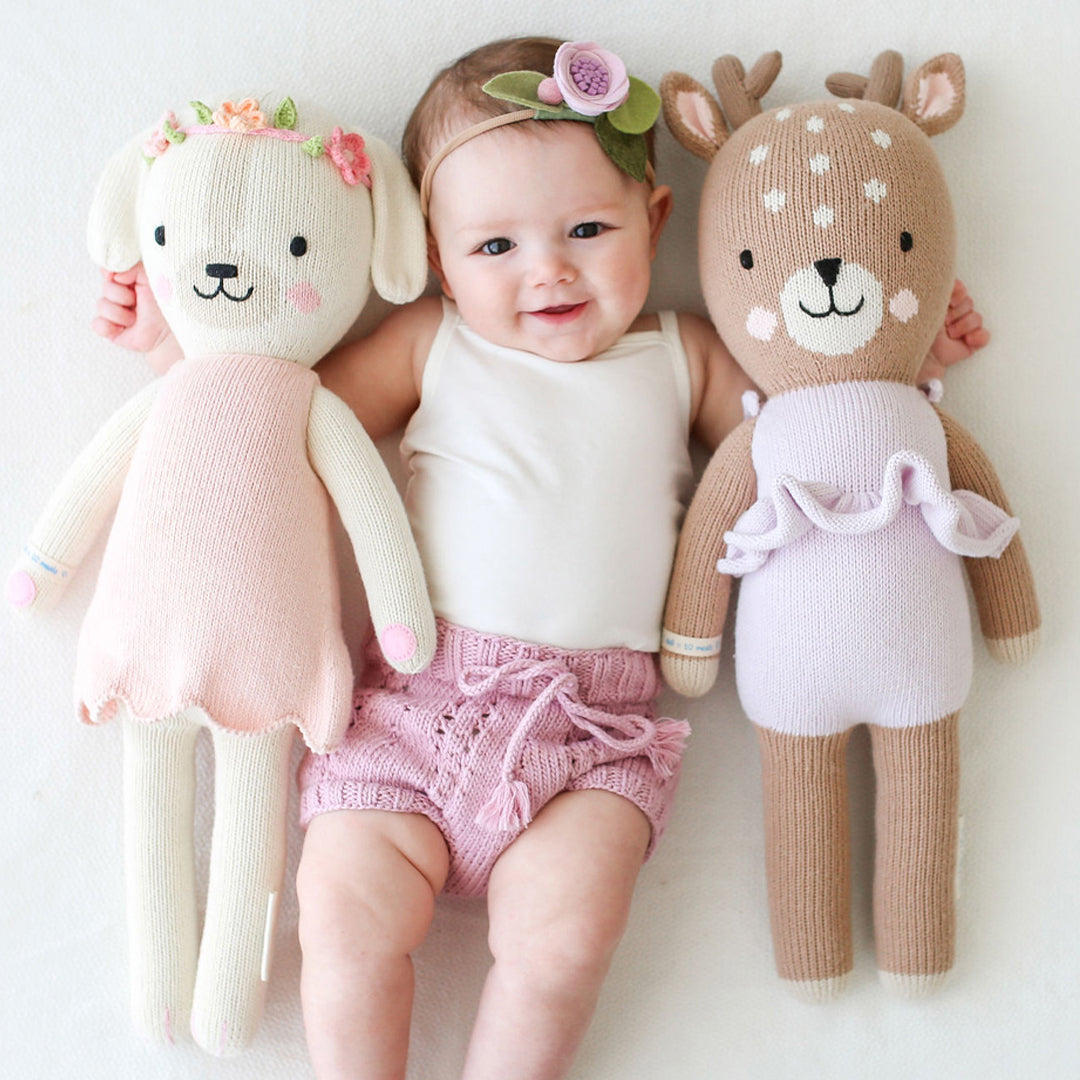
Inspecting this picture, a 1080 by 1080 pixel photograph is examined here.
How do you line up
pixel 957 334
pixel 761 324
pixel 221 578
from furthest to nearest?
1. pixel 957 334
2. pixel 761 324
3. pixel 221 578

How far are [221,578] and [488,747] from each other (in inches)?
12.0

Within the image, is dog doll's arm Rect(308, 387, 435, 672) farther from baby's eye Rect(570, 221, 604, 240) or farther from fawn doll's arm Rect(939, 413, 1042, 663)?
fawn doll's arm Rect(939, 413, 1042, 663)

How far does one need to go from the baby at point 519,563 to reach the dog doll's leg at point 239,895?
0.05m

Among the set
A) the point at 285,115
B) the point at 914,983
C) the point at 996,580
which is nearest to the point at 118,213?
the point at 285,115

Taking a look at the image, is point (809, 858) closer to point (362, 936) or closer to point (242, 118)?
point (362, 936)

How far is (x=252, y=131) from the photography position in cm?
112

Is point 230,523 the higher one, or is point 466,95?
point 466,95

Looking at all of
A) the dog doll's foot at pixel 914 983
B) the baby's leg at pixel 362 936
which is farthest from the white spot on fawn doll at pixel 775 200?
the dog doll's foot at pixel 914 983

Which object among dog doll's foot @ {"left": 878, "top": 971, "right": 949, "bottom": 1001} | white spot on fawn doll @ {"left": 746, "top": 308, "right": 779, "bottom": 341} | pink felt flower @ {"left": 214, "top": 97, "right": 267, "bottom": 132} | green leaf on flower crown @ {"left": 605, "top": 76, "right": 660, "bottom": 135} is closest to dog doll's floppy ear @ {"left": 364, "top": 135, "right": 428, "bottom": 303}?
pink felt flower @ {"left": 214, "top": 97, "right": 267, "bottom": 132}

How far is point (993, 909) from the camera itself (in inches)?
50.4

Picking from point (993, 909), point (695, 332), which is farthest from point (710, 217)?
point (993, 909)

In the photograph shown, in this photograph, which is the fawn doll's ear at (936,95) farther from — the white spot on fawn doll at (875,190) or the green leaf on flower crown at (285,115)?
the green leaf on flower crown at (285,115)

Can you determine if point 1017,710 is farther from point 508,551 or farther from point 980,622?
point 508,551

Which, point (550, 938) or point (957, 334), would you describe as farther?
point (957, 334)
